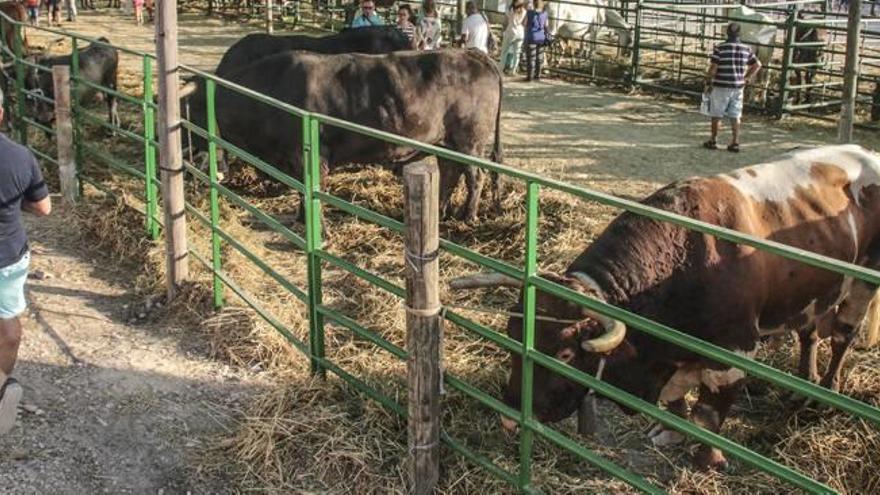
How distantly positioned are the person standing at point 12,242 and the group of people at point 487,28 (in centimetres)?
1008

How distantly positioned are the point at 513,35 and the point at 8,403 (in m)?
13.4

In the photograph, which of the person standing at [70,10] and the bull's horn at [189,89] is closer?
the bull's horn at [189,89]

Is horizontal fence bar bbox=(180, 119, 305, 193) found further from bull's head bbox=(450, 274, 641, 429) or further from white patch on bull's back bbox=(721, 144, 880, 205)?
white patch on bull's back bbox=(721, 144, 880, 205)

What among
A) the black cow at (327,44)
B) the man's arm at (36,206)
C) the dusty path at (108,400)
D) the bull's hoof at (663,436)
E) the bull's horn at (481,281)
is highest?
the black cow at (327,44)

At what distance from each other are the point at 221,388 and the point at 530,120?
8.92 metres

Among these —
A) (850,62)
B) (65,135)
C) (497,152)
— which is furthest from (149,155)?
(850,62)

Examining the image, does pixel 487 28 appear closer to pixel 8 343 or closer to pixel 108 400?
pixel 108 400

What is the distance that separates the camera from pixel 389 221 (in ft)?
14.2

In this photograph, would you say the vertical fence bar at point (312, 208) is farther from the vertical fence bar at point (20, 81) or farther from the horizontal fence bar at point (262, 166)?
the vertical fence bar at point (20, 81)

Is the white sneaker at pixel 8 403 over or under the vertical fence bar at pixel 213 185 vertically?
under

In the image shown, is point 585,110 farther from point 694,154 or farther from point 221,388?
point 221,388

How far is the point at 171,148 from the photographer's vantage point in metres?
6.27

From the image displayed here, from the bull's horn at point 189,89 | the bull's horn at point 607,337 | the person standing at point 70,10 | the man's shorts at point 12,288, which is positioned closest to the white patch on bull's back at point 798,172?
the bull's horn at point 607,337

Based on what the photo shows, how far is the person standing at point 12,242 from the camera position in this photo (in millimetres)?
4633
